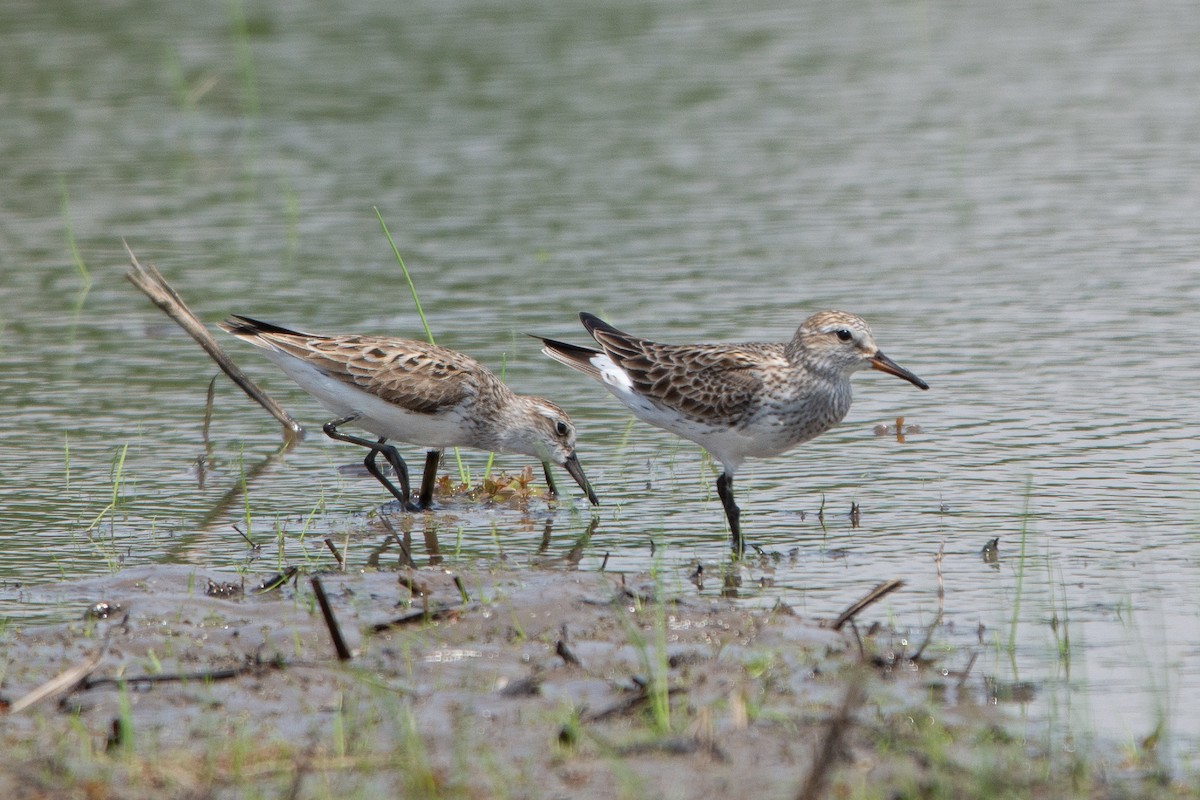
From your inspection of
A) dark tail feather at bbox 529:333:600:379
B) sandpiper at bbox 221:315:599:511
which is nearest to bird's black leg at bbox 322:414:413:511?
sandpiper at bbox 221:315:599:511

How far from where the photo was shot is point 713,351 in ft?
31.6

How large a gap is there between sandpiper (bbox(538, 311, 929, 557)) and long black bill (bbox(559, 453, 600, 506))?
0.52m

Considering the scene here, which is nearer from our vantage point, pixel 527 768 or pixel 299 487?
pixel 527 768

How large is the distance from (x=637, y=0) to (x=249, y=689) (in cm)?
1858

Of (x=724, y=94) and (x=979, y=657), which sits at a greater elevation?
(x=724, y=94)

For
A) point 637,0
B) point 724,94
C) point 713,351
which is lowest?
point 713,351

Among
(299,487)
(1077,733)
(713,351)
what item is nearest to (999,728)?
(1077,733)

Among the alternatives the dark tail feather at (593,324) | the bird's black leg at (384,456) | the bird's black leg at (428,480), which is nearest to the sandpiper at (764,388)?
the dark tail feather at (593,324)

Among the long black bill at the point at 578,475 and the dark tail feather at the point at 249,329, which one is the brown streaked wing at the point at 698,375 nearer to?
the long black bill at the point at 578,475

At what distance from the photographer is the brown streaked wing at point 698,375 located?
30.4 feet

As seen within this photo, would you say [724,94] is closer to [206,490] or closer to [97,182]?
[97,182]

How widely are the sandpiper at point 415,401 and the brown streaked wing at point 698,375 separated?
53 centimetres

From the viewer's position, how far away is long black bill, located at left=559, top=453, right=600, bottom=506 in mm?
9484

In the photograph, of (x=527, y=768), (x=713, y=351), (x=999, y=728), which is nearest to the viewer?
(x=527, y=768)
